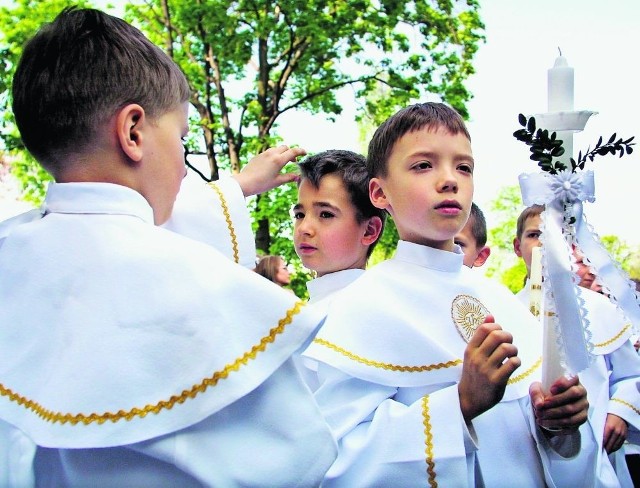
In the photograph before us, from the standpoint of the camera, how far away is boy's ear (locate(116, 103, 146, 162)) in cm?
181

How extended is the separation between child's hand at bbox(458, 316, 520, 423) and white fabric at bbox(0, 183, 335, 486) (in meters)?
0.63

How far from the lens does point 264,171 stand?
3.01 meters

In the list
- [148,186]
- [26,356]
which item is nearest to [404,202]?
[148,186]

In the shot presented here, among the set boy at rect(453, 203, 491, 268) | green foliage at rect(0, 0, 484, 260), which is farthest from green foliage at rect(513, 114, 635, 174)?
green foliage at rect(0, 0, 484, 260)

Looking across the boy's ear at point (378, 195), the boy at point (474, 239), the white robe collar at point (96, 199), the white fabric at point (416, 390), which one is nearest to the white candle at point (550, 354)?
the white fabric at point (416, 390)

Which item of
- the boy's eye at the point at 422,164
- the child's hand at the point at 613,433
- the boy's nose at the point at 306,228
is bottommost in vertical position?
the child's hand at the point at 613,433

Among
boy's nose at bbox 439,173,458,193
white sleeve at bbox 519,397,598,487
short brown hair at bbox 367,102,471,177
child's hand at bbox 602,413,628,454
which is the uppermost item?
short brown hair at bbox 367,102,471,177

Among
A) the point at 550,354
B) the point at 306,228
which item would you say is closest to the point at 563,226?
the point at 550,354

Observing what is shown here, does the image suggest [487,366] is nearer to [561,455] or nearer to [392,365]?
[392,365]

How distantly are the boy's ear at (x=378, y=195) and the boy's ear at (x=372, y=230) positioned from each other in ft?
2.42

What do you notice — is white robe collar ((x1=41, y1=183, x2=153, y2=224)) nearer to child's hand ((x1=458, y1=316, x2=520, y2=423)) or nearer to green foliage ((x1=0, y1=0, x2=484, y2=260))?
child's hand ((x1=458, y1=316, x2=520, y2=423))

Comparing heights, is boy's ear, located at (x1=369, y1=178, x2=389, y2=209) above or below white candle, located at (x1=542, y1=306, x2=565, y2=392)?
above

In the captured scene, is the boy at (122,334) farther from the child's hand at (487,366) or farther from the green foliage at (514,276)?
the green foliage at (514,276)

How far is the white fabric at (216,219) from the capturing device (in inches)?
106
